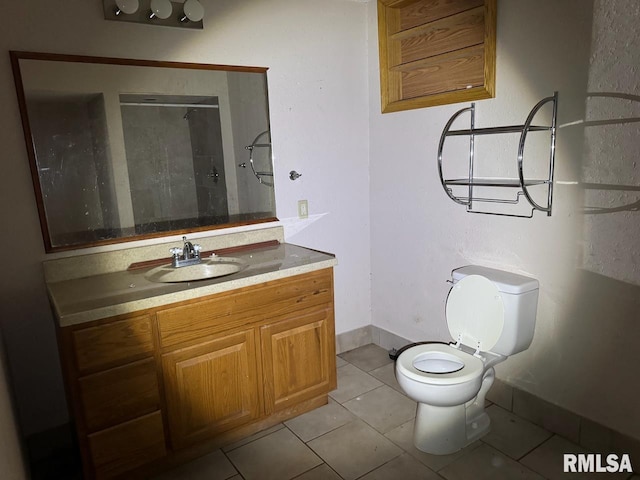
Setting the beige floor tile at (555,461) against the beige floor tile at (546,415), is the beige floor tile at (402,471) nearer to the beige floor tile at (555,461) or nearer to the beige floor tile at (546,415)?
the beige floor tile at (555,461)

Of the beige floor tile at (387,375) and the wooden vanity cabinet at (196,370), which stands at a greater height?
the wooden vanity cabinet at (196,370)

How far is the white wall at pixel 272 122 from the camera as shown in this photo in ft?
6.23

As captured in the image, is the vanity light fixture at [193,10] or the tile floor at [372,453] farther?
the vanity light fixture at [193,10]

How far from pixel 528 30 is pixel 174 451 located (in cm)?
235

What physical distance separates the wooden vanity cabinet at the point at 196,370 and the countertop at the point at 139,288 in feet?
0.16

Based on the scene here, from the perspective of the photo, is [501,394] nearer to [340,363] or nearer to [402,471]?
[402,471]

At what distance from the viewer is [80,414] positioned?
5.55 ft

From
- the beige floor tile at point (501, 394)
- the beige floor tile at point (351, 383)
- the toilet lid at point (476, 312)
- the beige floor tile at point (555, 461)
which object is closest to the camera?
the beige floor tile at point (555, 461)

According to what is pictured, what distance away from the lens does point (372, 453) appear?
205 cm

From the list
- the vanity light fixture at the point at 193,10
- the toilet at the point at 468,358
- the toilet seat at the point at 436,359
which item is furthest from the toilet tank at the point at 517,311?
the vanity light fixture at the point at 193,10

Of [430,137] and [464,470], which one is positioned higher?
[430,137]

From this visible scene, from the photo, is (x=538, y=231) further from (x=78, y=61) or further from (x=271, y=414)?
(x=78, y=61)

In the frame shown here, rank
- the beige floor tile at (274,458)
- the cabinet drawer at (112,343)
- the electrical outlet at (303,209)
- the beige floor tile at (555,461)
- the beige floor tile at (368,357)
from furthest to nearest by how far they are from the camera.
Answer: the beige floor tile at (368,357) < the electrical outlet at (303,209) < the beige floor tile at (274,458) < the beige floor tile at (555,461) < the cabinet drawer at (112,343)

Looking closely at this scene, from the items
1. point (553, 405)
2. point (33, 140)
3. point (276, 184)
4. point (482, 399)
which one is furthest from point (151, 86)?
point (553, 405)
